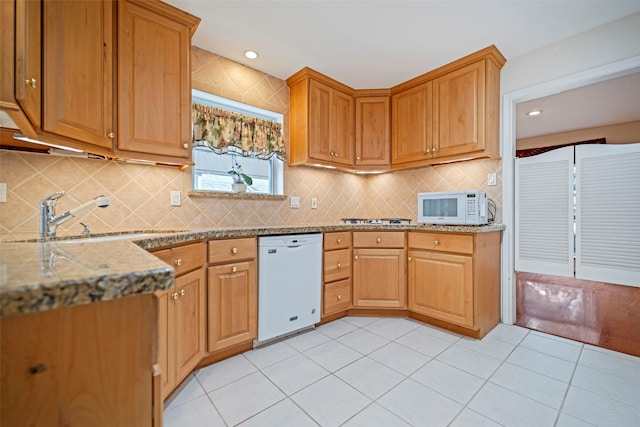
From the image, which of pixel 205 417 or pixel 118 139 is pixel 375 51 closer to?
pixel 118 139

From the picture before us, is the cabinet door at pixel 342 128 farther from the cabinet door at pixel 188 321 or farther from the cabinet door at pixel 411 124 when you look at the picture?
the cabinet door at pixel 188 321

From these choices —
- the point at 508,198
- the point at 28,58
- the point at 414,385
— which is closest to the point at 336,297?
the point at 414,385

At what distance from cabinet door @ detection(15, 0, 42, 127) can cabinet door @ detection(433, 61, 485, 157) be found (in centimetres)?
281

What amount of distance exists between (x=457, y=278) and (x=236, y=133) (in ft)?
7.39

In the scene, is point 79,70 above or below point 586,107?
below

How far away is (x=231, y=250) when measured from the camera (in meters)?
1.91

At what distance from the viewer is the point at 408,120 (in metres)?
2.99

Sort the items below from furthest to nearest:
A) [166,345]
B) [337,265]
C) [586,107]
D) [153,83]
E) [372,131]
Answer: [586,107], [372,131], [337,265], [153,83], [166,345]

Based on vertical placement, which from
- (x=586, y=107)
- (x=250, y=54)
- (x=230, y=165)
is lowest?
(x=230, y=165)

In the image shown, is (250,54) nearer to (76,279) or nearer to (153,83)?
(153,83)

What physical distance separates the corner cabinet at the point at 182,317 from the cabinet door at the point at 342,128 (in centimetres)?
181

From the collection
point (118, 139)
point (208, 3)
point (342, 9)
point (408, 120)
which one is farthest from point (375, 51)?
point (118, 139)

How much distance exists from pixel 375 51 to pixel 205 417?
9.37 feet

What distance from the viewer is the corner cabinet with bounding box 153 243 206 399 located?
1394 millimetres
